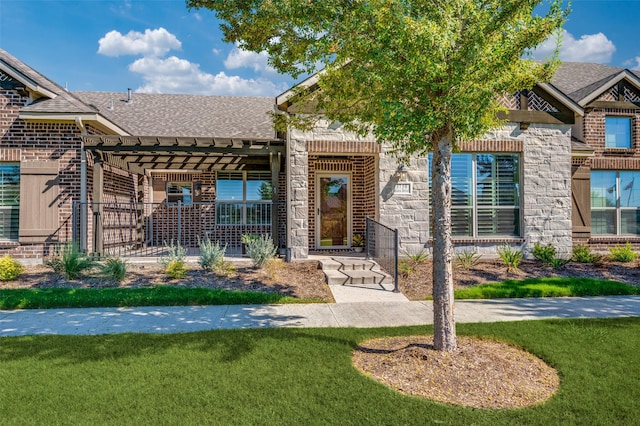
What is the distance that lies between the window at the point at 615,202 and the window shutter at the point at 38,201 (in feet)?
49.5

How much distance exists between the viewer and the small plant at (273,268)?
8055 millimetres

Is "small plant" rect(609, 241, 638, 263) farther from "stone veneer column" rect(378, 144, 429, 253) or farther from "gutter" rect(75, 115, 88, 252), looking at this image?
"gutter" rect(75, 115, 88, 252)

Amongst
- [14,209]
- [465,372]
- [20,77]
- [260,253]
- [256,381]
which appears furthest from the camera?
[14,209]

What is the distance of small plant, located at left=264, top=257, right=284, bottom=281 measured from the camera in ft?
26.4

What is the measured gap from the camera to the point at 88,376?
3.59 metres

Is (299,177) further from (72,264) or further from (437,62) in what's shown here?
(437,62)

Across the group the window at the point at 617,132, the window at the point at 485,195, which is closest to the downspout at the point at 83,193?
the window at the point at 485,195

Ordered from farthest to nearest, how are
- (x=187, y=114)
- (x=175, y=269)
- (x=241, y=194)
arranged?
(x=187, y=114)
(x=241, y=194)
(x=175, y=269)

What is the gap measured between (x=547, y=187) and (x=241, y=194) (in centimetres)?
915

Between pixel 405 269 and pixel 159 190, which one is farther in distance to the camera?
pixel 159 190

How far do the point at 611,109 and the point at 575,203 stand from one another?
3333 millimetres

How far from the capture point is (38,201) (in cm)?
917

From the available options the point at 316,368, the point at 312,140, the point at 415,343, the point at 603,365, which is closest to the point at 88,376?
the point at 316,368

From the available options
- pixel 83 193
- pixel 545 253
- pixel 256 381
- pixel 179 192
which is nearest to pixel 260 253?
pixel 83 193
